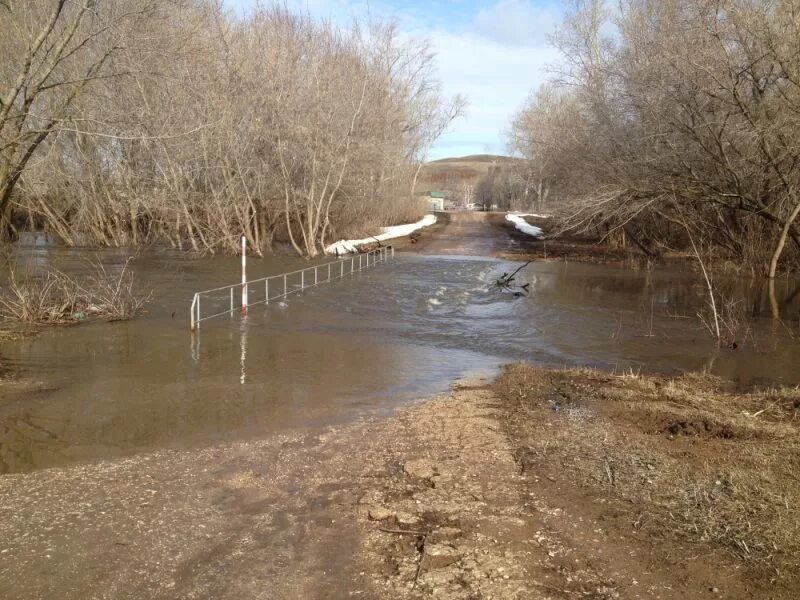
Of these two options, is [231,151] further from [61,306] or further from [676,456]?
[676,456]

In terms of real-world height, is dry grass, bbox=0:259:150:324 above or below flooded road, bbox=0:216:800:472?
above

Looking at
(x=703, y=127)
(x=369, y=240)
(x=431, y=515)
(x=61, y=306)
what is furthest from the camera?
(x=369, y=240)

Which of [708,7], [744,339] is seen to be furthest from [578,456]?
[708,7]

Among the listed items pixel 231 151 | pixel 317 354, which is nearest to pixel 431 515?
pixel 317 354

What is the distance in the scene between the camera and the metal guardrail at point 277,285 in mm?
15312

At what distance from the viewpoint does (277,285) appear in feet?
73.5

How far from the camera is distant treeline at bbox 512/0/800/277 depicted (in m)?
18.0

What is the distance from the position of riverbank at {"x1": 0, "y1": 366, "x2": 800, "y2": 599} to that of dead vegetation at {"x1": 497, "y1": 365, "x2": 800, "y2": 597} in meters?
0.02

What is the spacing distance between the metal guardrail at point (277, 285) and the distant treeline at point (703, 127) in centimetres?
922

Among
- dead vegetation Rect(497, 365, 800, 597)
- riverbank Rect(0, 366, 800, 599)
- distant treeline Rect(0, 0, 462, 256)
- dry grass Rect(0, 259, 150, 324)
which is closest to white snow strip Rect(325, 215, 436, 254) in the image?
distant treeline Rect(0, 0, 462, 256)

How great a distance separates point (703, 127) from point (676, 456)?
1733 centimetres

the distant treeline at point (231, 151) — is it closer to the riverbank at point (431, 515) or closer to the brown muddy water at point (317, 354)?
the brown muddy water at point (317, 354)

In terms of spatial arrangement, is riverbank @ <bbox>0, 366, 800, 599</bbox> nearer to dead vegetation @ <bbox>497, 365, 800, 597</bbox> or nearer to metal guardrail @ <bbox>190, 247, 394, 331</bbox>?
dead vegetation @ <bbox>497, 365, 800, 597</bbox>

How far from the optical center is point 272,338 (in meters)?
13.2
